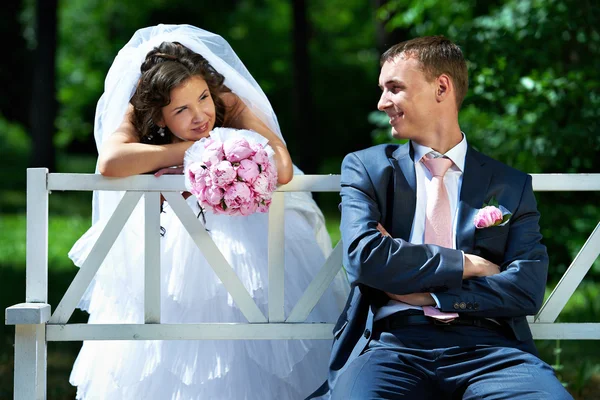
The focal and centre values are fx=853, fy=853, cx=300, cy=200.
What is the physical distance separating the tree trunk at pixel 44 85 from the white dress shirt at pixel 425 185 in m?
12.2

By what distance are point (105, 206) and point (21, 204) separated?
14.3 metres

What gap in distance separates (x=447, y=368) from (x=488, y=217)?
1.83 feet

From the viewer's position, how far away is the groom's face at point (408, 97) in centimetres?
327

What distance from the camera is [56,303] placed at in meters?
7.50

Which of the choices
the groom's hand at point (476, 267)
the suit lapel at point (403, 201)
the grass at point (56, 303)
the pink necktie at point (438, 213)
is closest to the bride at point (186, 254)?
the suit lapel at point (403, 201)

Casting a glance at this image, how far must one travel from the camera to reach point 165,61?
383cm

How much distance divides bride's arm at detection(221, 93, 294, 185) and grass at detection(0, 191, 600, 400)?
2.08 m

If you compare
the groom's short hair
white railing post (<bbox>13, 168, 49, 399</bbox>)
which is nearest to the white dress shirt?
the groom's short hair

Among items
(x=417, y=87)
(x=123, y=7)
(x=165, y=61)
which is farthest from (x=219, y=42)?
(x=123, y=7)

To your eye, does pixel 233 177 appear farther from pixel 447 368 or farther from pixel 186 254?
pixel 447 368

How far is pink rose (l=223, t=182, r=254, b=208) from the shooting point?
3213 millimetres

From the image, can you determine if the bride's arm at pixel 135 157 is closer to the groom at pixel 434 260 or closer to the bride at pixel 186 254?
the bride at pixel 186 254

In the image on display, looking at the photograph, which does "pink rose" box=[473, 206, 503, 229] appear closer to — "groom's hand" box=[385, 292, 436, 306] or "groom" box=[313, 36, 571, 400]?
"groom" box=[313, 36, 571, 400]

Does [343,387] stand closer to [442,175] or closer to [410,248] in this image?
[410,248]
